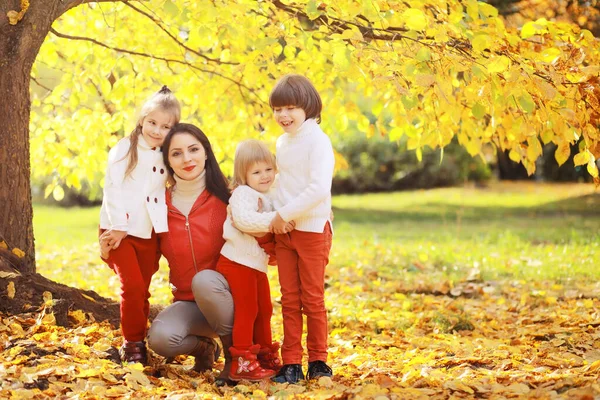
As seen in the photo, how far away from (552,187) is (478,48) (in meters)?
13.6

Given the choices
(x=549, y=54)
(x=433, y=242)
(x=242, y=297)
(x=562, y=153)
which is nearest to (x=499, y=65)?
(x=562, y=153)

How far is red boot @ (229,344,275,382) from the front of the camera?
137 inches

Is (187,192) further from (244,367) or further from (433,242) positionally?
A: (433,242)

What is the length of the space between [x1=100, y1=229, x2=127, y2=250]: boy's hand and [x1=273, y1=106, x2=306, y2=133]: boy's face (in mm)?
949

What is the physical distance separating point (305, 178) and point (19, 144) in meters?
1.76

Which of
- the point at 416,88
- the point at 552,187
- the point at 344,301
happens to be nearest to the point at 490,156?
the point at 552,187

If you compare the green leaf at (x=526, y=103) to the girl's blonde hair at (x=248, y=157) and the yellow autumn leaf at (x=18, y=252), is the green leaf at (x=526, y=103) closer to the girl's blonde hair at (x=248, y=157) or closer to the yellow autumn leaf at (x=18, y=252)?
the girl's blonde hair at (x=248, y=157)

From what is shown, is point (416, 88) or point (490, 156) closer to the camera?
point (416, 88)

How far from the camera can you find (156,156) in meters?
3.74

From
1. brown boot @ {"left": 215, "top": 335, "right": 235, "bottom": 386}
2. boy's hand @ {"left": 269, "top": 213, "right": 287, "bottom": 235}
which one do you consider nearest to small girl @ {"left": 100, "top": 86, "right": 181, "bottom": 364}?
Result: brown boot @ {"left": 215, "top": 335, "right": 235, "bottom": 386}

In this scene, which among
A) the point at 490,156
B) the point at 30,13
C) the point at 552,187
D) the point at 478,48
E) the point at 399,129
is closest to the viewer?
the point at 478,48

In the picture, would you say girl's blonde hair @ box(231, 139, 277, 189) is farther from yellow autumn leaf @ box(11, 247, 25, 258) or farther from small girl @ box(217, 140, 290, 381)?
yellow autumn leaf @ box(11, 247, 25, 258)

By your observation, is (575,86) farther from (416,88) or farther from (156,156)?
(156,156)

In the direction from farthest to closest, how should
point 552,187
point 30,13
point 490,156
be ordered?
point 490,156 → point 552,187 → point 30,13
